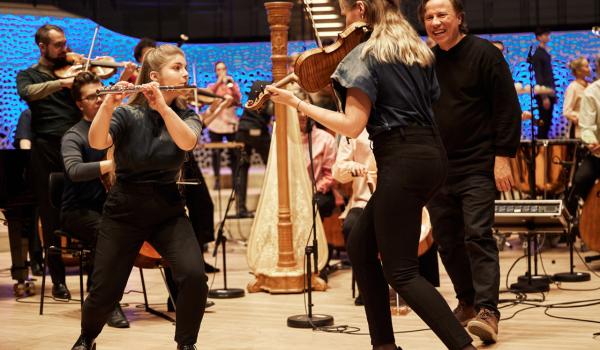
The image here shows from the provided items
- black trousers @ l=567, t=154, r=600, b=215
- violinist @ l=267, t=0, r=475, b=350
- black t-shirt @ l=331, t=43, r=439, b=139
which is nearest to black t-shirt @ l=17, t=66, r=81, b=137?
violinist @ l=267, t=0, r=475, b=350

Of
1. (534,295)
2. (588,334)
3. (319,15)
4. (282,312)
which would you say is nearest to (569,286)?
(534,295)

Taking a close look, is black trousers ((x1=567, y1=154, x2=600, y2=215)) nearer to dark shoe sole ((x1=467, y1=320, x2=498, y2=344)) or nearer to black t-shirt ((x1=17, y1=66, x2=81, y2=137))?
dark shoe sole ((x1=467, y1=320, x2=498, y2=344))

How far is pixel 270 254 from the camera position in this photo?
606 cm

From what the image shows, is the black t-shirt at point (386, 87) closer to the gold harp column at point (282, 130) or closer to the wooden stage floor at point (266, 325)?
the wooden stage floor at point (266, 325)

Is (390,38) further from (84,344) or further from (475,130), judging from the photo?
(84,344)

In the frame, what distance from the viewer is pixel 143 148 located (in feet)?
12.2

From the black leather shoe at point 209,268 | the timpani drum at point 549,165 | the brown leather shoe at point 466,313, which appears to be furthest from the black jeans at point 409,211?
the timpani drum at point 549,165

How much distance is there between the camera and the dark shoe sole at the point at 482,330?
3.99 metres

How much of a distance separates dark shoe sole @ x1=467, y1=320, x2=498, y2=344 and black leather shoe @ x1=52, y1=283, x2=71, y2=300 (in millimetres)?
2980

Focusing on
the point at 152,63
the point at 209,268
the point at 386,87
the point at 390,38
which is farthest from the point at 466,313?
the point at 209,268

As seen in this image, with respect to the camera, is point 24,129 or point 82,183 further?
point 24,129

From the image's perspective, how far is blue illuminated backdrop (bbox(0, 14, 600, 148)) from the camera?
420 inches

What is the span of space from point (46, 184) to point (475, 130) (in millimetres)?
3179

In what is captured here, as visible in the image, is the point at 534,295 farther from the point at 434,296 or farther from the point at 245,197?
the point at 245,197
